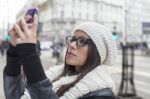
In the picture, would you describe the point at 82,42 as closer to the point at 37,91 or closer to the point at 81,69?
the point at 81,69

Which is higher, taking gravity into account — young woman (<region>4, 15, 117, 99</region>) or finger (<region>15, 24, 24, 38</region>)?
finger (<region>15, 24, 24, 38</region>)

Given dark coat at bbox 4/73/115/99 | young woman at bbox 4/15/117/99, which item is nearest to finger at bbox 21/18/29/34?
young woman at bbox 4/15/117/99

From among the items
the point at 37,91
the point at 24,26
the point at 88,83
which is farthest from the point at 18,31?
the point at 88,83

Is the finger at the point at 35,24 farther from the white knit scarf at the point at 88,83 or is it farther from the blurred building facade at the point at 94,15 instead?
the blurred building facade at the point at 94,15

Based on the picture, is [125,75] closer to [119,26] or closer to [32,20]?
[32,20]

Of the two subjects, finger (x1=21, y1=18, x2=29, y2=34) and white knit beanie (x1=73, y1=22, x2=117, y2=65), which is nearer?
finger (x1=21, y1=18, x2=29, y2=34)

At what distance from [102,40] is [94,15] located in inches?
4078

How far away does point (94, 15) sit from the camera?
106m

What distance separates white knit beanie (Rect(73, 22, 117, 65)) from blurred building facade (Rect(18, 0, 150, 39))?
88.0m

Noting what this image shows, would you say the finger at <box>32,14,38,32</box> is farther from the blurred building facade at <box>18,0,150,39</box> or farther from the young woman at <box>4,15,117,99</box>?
the blurred building facade at <box>18,0,150,39</box>

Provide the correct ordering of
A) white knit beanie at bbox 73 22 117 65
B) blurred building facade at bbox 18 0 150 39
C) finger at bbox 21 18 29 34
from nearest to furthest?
finger at bbox 21 18 29 34 → white knit beanie at bbox 73 22 117 65 → blurred building facade at bbox 18 0 150 39

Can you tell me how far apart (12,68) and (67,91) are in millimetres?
306

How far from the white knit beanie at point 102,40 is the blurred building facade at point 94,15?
8800cm

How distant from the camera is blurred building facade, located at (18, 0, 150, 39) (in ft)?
314
